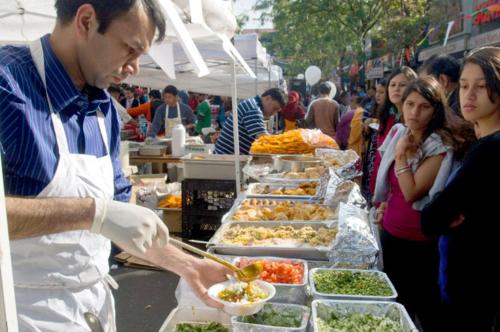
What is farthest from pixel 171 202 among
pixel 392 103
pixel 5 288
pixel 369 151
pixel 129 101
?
pixel 129 101

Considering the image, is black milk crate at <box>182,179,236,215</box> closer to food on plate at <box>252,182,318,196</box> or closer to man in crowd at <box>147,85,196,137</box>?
food on plate at <box>252,182,318,196</box>

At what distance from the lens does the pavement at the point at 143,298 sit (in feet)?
10.8

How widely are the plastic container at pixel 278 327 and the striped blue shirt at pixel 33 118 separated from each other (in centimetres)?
84

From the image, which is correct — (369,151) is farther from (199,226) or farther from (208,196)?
(199,226)

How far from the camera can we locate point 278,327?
1.58m

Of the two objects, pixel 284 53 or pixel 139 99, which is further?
pixel 284 53

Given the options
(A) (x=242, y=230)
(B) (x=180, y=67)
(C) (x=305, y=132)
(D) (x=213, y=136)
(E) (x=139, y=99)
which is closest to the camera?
(A) (x=242, y=230)

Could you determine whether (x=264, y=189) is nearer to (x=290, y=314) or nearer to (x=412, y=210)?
(x=412, y=210)

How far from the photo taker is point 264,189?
342 centimetres

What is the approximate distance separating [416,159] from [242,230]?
3.77ft

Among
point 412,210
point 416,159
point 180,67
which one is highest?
point 180,67

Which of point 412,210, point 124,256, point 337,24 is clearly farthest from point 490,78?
point 337,24

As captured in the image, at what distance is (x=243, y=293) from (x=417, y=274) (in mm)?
1476

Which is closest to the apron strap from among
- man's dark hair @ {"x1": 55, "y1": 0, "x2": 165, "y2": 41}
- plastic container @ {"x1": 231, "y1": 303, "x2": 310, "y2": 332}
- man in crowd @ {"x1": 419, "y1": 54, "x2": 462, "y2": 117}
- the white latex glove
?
man's dark hair @ {"x1": 55, "y1": 0, "x2": 165, "y2": 41}
